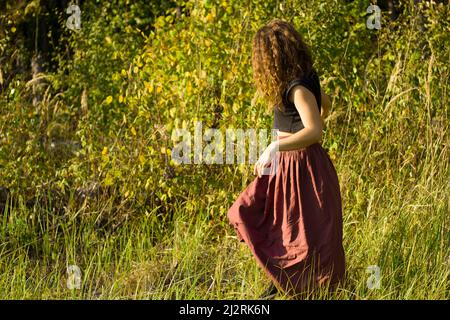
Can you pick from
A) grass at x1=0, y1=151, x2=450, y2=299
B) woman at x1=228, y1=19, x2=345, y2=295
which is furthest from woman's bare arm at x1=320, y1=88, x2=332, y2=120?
grass at x1=0, y1=151, x2=450, y2=299

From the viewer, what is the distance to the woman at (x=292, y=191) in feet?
12.9

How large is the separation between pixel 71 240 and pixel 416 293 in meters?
1.78

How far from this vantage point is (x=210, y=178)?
542 centimetres

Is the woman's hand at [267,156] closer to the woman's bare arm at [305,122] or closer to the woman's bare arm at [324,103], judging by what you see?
the woman's bare arm at [305,122]

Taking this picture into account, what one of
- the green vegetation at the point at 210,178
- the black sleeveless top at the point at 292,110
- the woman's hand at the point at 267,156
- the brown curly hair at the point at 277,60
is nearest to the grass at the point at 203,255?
the green vegetation at the point at 210,178

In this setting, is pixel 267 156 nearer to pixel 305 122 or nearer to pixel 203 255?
pixel 305 122

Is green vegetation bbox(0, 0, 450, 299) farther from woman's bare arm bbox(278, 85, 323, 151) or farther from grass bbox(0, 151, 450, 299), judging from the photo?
woman's bare arm bbox(278, 85, 323, 151)

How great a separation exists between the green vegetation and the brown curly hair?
909 millimetres

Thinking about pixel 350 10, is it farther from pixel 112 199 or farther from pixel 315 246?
pixel 315 246

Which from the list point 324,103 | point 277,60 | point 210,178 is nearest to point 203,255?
point 210,178

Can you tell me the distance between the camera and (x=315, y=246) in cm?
395

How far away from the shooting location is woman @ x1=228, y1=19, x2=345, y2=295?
3943mm

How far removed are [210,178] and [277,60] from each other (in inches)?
60.2
